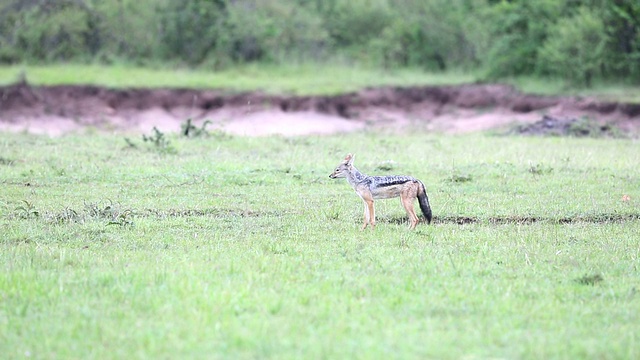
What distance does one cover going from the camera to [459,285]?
28.8 feet

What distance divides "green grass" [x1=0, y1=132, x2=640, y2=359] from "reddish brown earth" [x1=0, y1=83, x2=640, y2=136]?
395 inches

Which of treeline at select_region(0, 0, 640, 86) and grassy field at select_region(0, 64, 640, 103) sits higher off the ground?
treeline at select_region(0, 0, 640, 86)

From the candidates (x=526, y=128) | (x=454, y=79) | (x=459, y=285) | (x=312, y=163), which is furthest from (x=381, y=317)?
(x=454, y=79)

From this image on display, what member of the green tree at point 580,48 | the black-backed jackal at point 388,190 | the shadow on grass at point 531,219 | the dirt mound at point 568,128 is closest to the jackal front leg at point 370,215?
the black-backed jackal at point 388,190

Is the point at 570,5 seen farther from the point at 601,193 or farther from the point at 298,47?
the point at 601,193

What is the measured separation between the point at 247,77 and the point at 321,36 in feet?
14.7

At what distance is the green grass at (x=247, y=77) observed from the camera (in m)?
29.6

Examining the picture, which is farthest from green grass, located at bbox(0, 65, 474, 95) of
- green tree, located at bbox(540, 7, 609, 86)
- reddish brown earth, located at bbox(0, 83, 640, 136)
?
green tree, located at bbox(540, 7, 609, 86)

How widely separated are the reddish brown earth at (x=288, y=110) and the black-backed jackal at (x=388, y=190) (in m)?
15.1

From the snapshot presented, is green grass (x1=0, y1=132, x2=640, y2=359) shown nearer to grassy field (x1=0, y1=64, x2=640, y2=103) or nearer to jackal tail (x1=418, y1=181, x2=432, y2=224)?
jackal tail (x1=418, y1=181, x2=432, y2=224)

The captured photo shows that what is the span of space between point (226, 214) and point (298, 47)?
2327 centimetres

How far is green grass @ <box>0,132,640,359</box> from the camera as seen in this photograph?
23.6 ft

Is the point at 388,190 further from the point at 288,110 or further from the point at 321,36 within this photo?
the point at 321,36

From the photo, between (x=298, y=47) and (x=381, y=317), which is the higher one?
(x=298, y=47)
